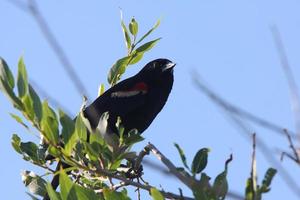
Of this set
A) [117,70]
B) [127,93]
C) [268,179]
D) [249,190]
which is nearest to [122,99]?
[127,93]

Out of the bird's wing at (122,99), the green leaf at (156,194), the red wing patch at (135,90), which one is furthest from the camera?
the red wing patch at (135,90)

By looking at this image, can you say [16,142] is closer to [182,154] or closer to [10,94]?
[10,94]

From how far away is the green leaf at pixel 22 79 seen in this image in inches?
87.3

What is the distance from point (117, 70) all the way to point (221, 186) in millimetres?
1788

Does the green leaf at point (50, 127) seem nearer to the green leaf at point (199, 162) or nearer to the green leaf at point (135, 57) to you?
the green leaf at point (199, 162)

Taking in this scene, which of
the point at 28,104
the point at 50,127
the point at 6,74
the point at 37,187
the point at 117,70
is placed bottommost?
the point at 37,187

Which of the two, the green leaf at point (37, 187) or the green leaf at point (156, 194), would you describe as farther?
the green leaf at point (37, 187)

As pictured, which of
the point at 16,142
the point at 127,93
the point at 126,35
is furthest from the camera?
the point at 127,93

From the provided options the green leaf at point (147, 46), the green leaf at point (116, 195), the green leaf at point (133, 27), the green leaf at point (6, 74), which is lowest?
the green leaf at point (116, 195)

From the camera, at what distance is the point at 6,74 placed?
2.28 m

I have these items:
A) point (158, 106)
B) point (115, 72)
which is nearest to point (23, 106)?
point (115, 72)

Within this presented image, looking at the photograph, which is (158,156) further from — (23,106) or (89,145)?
(23,106)

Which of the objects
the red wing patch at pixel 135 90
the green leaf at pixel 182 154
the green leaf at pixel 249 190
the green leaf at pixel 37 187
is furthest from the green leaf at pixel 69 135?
the red wing patch at pixel 135 90

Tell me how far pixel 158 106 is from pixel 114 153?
2692mm
